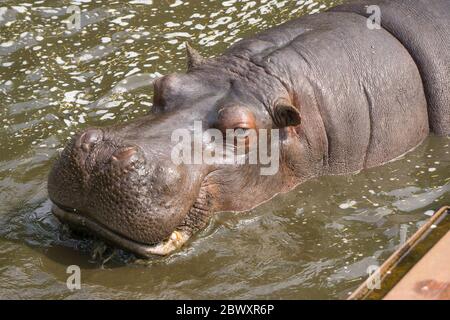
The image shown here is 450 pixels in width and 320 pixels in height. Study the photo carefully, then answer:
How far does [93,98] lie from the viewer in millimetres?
7234

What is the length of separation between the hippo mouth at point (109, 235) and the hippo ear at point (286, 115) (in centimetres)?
110

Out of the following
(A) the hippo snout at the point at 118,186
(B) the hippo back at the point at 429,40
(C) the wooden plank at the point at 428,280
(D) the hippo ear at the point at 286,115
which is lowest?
(A) the hippo snout at the point at 118,186

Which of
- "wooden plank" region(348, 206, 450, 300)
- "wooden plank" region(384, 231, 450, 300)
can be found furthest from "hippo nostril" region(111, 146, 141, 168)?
"wooden plank" region(384, 231, 450, 300)

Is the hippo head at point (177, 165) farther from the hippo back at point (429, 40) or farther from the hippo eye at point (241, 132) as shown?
the hippo back at point (429, 40)

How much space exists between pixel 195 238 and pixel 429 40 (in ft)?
8.05

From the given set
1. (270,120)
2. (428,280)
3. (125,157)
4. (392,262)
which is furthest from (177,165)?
(428,280)

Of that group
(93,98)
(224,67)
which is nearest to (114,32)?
(93,98)

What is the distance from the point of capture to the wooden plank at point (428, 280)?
3.76m

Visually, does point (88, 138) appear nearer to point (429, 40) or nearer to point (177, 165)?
point (177, 165)

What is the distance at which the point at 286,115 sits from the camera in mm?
5297

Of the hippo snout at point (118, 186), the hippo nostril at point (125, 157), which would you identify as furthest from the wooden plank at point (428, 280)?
the hippo nostril at point (125, 157)
